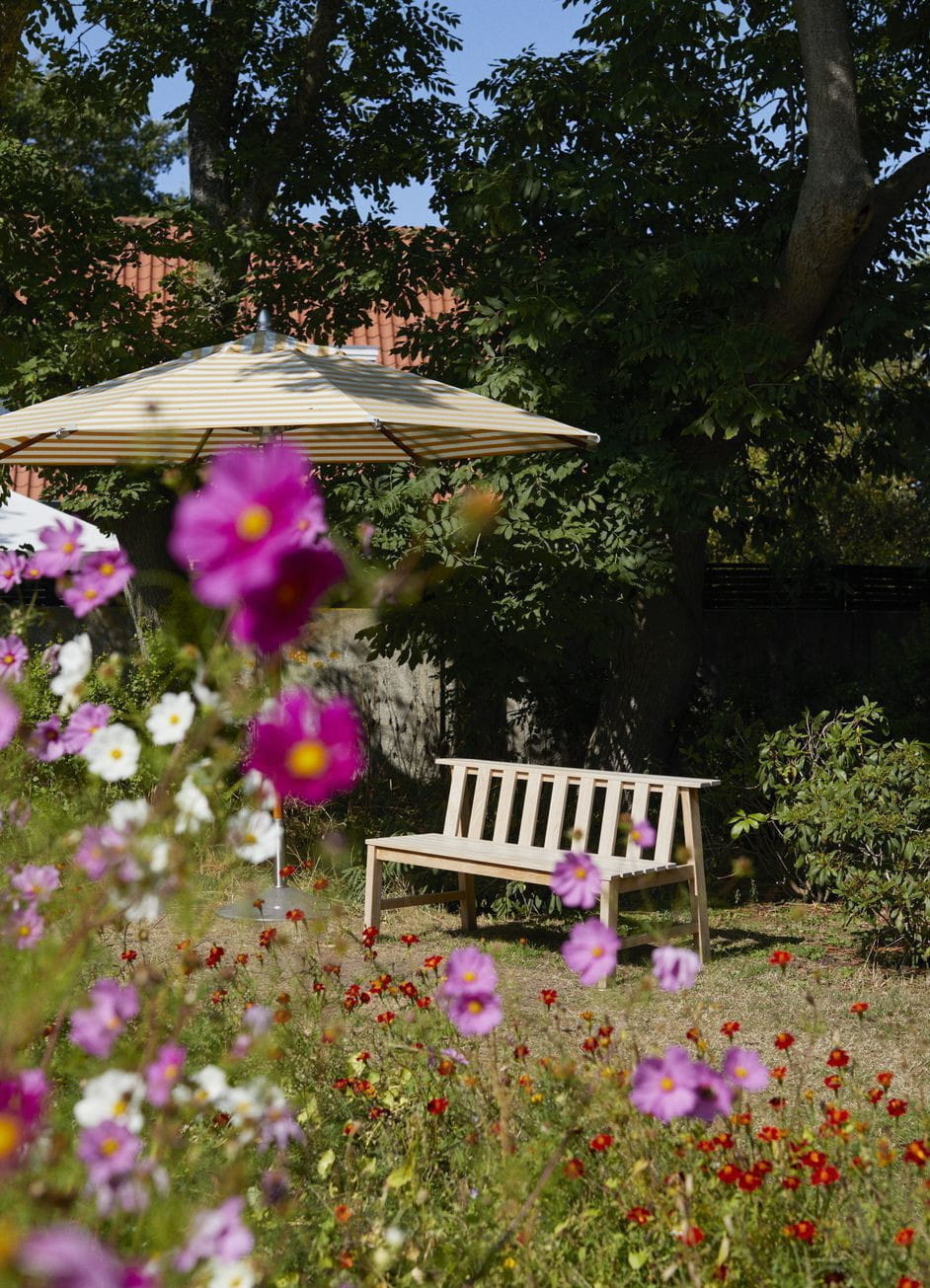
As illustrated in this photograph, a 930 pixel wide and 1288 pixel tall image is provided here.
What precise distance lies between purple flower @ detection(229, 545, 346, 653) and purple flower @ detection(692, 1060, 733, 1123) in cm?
89

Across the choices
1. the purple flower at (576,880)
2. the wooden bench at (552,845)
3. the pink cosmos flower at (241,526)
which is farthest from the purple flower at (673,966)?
the wooden bench at (552,845)

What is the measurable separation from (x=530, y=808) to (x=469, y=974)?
159 inches

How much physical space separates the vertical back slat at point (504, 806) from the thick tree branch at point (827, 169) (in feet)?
7.76

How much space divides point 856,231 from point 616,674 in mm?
2601

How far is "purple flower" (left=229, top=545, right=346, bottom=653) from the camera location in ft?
3.86

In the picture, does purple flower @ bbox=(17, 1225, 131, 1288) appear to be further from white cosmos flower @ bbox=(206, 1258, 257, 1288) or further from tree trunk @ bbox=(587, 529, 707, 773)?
tree trunk @ bbox=(587, 529, 707, 773)

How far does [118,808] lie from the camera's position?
1711 mm

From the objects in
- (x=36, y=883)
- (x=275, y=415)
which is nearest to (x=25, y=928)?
(x=36, y=883)

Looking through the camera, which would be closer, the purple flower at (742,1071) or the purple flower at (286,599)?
the purple flower at (286,599)

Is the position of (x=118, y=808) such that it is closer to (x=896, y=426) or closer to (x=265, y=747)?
(x=265, y=747)

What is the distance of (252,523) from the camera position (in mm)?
1188

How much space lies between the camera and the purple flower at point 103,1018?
1.58m

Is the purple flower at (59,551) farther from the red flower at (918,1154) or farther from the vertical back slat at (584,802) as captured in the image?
the vertical back slat at (584,802)

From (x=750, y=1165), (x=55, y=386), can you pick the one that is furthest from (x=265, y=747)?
(x=55, y=386)
